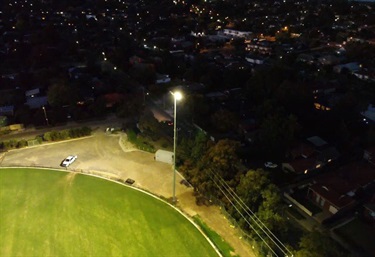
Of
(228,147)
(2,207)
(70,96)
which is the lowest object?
(2,207)

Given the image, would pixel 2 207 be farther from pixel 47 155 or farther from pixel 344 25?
pixel 344 25

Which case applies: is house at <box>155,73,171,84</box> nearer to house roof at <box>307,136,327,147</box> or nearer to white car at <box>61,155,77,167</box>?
white car at <box>61,155,77,167</box>

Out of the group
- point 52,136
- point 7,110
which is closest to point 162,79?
point 52,136

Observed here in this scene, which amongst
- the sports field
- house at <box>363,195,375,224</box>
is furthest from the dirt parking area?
house at <box>363,195,375,224</box>

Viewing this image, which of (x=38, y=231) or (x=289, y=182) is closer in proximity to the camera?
(x=38, y=231)

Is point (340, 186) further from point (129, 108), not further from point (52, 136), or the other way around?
point (52, 136)

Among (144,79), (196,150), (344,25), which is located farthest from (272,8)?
(196,150)
